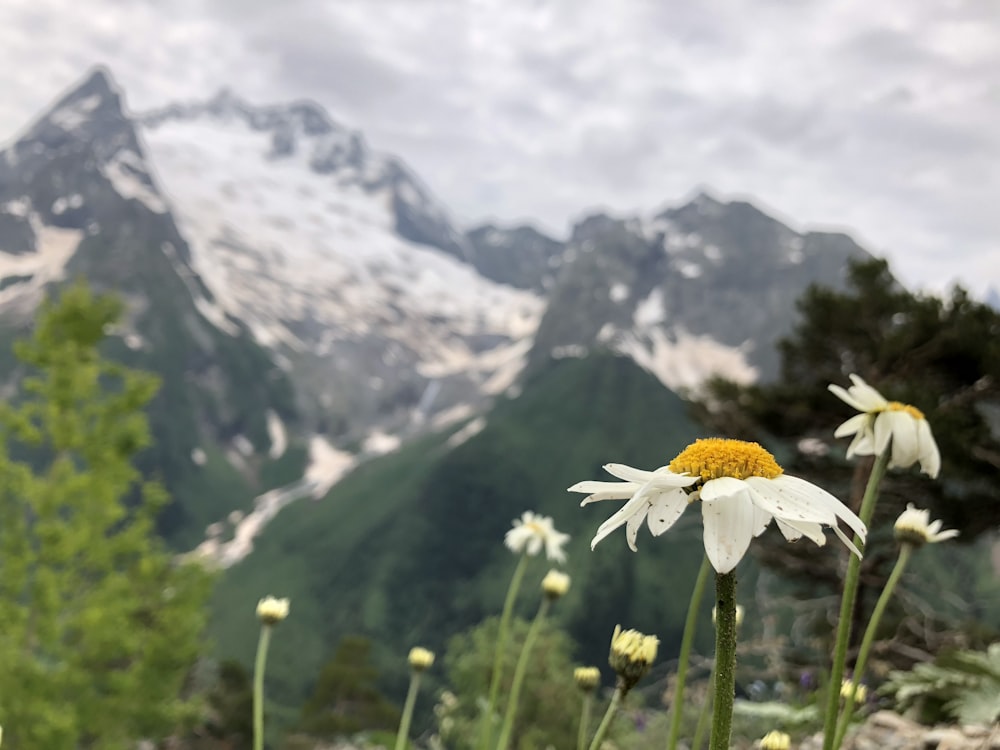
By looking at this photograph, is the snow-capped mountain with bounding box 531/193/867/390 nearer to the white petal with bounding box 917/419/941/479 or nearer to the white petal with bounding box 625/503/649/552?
the white petal with bounding box 917/419/941/479

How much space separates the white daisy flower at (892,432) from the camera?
2.14 metres

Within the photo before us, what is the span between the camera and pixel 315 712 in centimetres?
3120

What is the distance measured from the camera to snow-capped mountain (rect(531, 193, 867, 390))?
177m

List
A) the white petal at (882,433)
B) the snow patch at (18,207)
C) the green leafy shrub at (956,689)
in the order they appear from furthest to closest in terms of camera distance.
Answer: the snow patch at (18,207), the green leafy shrub at (956,689), the white petal at (882,433)

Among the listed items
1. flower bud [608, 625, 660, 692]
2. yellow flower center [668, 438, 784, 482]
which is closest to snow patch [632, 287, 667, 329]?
flower bud [608, 625, 660, 692]

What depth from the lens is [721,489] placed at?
1.17 m

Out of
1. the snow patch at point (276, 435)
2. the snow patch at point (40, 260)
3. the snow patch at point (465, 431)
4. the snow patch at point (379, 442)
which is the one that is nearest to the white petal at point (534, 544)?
the snow patch at point (465, 431)

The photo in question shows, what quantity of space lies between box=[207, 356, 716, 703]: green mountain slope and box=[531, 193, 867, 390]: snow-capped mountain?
134ft

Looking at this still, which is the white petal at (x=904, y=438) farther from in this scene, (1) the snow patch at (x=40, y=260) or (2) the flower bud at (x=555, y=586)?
(1) the snow patch at (x=40, y=260)

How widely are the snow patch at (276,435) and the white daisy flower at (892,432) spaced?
17238 centimetres

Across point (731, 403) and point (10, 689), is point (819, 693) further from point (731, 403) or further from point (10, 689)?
point (10, 689)

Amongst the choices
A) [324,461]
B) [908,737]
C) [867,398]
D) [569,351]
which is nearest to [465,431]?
[569,351]

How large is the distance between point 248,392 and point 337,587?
290ft

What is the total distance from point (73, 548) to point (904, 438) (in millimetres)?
12183
